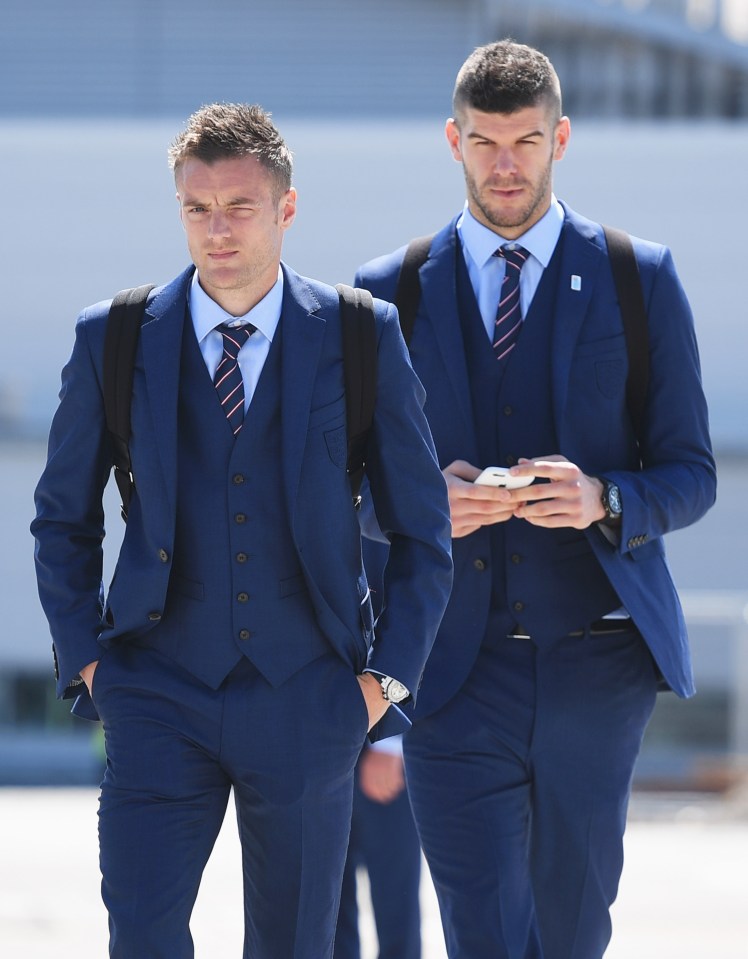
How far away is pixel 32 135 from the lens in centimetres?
1984

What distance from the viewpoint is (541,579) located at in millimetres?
3572

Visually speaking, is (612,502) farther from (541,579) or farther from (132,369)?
(132,369)

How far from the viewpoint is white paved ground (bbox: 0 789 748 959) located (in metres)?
5.29

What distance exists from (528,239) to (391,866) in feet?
6.68

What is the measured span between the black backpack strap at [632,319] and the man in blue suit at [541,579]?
0.05ft

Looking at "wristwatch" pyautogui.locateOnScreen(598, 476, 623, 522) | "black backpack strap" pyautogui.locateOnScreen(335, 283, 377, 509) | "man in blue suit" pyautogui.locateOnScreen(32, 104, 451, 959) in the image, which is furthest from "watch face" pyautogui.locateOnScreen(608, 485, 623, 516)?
"black backpack strap" pyautogui.locateOnScreen(335, 283, 377, 509)

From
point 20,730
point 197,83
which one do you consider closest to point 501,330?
point 20,730

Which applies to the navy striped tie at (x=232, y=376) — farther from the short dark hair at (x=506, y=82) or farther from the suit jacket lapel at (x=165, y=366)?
the short dark hair at (x=506, y=82)

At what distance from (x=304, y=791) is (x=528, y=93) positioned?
5.24ft

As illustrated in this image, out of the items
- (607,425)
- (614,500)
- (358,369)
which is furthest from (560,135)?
(358,369)

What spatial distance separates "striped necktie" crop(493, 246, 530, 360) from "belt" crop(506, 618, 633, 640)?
61cm

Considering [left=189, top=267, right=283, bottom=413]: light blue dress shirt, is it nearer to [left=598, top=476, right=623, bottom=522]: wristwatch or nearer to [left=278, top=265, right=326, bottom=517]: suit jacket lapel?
[left=278, top=265, right=326, bottom=517]: suit jacket lapel

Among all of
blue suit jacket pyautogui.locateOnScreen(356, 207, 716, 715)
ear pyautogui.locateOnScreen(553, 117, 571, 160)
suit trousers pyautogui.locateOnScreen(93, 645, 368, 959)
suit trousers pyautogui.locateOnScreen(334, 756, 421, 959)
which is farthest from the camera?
suit trousers pyautogui.locateOnScreen(334, 756, 421, 959)

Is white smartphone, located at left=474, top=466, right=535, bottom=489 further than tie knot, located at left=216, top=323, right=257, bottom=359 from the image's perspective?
Yes
